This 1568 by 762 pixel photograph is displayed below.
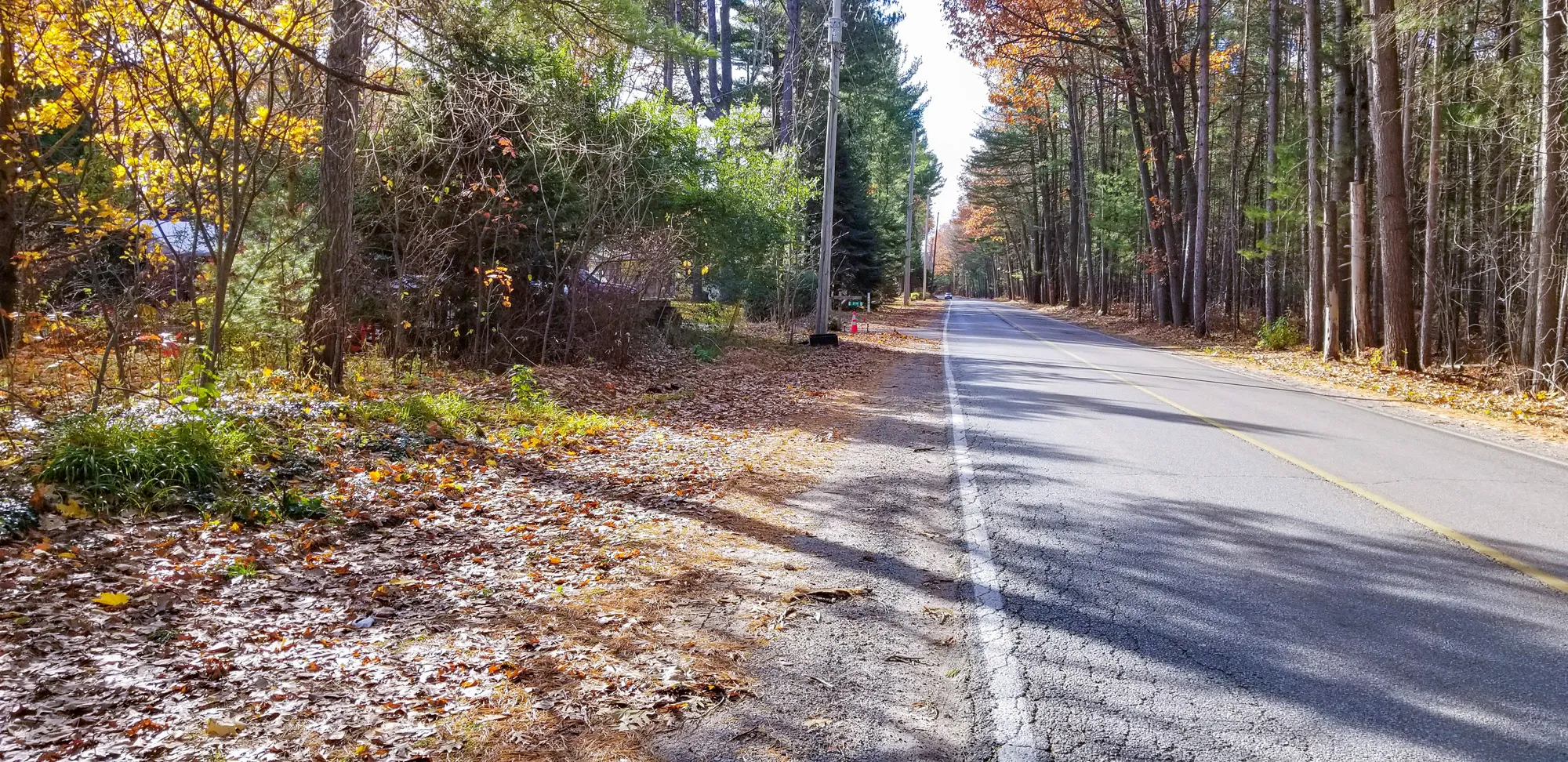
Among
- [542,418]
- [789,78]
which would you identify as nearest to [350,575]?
[542,418]

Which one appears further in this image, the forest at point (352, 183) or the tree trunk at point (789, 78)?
the tree trunk at point (789, 78)

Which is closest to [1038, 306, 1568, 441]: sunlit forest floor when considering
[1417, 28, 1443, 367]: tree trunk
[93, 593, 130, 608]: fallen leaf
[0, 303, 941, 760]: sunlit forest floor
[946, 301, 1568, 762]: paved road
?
[1417, 28, 1443, 367]: tree trunk

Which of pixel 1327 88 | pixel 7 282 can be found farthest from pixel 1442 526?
pixel 1327 88

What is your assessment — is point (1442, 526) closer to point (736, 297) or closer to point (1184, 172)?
point (736, 297)

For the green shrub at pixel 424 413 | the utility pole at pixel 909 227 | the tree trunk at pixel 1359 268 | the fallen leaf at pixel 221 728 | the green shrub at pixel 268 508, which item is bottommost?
the fallen leaf at pixel 221 728

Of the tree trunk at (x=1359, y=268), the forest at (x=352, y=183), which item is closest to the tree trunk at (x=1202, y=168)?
the tree trunk at (x=1359, y=268)

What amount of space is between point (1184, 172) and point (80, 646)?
33.8 m

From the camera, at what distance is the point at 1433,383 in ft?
51.6

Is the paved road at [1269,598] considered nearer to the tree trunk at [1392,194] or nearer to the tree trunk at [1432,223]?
the tree trunk at [1392,194]

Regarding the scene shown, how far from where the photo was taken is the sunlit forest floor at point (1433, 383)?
1185 cm

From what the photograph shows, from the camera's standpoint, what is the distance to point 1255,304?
152 ft

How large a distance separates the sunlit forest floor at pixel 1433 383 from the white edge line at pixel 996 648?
27.1 ft

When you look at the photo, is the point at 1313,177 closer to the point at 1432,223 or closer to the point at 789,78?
the point at 1432,223

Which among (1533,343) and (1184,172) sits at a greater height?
(1184,172)
